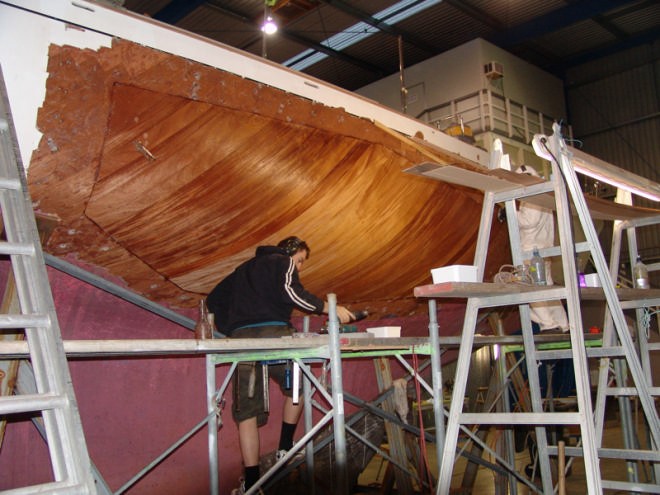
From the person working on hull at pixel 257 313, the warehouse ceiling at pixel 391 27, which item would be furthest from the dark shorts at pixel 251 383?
the warehouse ceiling at pixel 391 27

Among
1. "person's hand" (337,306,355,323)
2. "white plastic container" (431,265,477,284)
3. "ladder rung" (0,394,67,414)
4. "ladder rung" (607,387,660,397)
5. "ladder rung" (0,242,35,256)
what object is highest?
"ladder rung" (0,242,35,256)

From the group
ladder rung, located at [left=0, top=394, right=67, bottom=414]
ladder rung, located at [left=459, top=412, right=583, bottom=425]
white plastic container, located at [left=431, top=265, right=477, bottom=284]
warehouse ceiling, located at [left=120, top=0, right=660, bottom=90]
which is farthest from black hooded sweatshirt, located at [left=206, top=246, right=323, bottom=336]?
warehouse ceiling, located at [left=120, top=0, right=660, bottom=90]

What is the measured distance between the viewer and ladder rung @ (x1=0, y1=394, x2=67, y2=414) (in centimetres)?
155

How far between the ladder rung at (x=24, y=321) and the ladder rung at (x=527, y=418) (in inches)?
63.7

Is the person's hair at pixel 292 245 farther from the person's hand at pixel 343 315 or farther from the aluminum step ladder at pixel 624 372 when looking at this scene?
the aluminum step ladder at pixel 624 372

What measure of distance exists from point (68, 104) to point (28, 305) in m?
1.08

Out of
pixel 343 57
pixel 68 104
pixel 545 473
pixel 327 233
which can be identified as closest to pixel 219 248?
pixel 327 233

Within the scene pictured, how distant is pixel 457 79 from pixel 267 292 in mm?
5577

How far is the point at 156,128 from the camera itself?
2834mm

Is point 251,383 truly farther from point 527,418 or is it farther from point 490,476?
→ point 490,476

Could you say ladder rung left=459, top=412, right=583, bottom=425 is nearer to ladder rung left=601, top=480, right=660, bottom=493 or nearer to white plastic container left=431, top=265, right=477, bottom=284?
white plastic container left=431, top=265, right=477, bottom=284

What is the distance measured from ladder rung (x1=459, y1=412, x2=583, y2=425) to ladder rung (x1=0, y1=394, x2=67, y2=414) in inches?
61.1

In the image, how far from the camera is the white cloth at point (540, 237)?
444cm

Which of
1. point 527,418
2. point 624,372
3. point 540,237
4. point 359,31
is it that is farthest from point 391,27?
point 527,418
